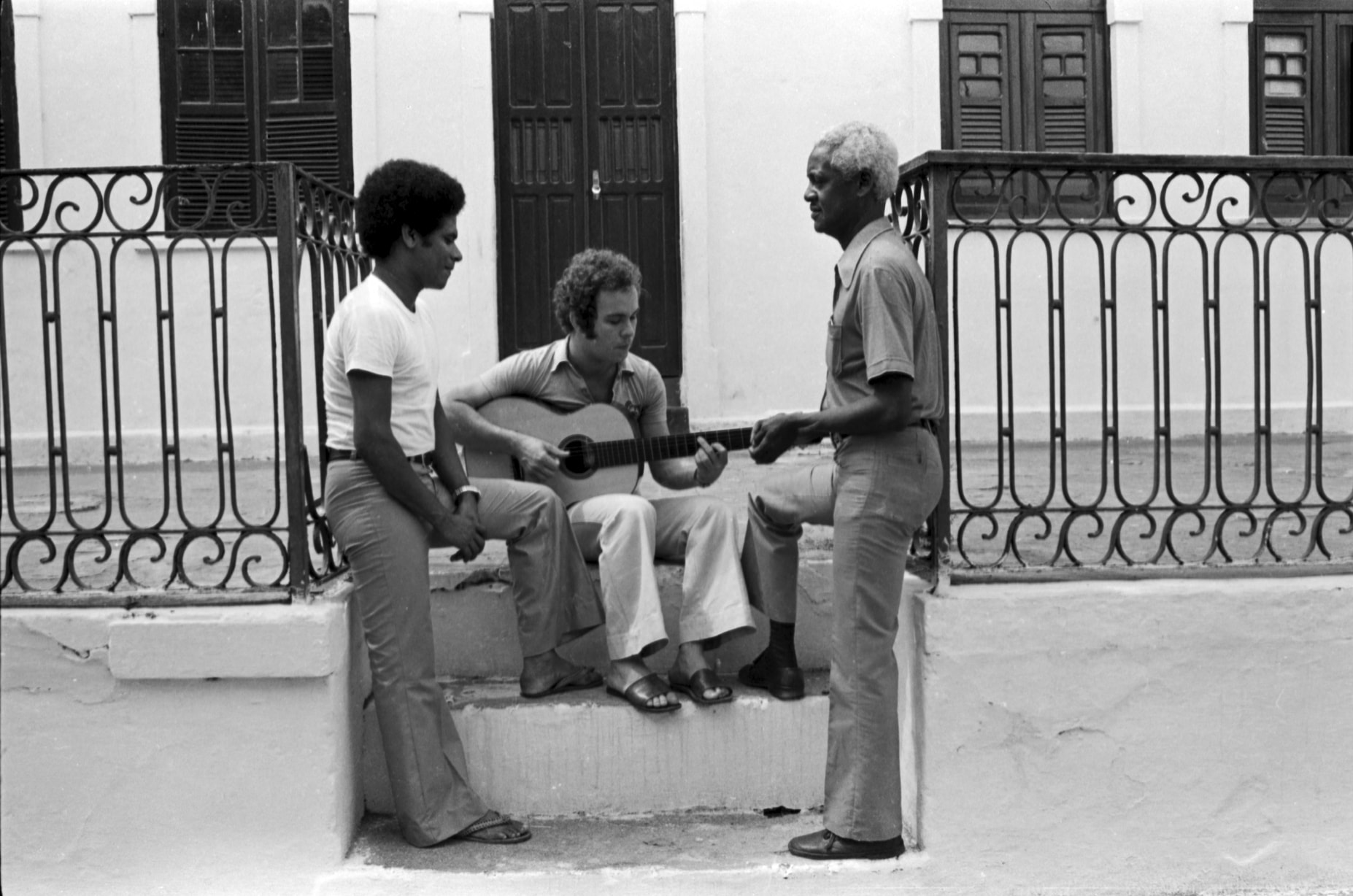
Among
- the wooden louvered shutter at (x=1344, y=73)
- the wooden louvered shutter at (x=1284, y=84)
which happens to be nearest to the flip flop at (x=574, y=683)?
the wooden louvered shutter at (x=1284, y=84)

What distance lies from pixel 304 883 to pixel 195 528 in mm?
1036

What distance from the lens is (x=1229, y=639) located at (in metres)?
4.07

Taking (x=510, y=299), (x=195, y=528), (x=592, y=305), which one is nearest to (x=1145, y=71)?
(x=510, y=299)

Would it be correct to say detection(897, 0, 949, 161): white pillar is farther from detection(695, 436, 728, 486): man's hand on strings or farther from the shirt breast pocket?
the shirt breast pocket

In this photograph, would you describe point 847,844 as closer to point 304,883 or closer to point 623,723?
point 623,723

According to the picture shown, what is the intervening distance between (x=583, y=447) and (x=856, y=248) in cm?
121

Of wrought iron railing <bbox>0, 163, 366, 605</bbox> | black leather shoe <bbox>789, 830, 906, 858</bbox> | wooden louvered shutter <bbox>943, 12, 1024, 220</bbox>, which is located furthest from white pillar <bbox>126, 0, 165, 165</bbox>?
black leather shoe <bbox>789, 830, 906, 858</bbox>

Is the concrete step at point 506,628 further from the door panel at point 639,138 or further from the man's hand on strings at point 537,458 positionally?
the door panel at point 639,138

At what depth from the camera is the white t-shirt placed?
3836mm

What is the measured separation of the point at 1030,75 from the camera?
28.9ft

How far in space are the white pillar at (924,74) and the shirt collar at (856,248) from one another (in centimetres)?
481

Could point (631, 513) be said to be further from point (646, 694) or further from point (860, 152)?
point (860, 152)

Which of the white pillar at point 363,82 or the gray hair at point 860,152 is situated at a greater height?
the white pillar at point 363,82

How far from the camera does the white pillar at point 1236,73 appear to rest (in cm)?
866
